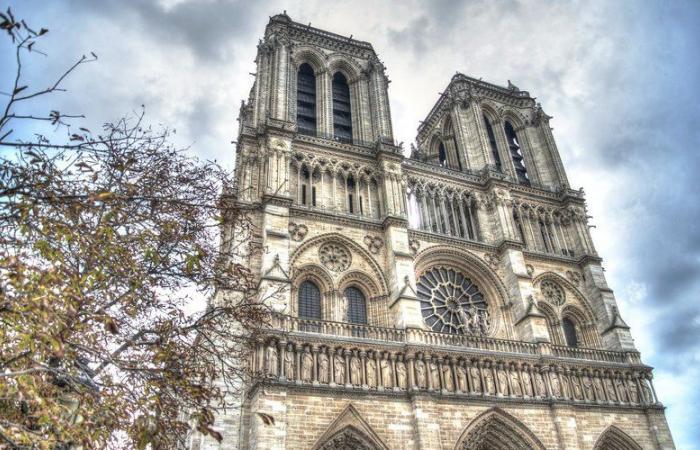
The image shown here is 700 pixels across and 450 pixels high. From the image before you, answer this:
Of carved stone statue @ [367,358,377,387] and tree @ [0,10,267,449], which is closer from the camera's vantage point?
tree @ [0,10,267,449]

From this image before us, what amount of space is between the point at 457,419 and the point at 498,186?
40.8 ft

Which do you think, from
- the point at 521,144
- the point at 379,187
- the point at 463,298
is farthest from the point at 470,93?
Result: the point at 463,298

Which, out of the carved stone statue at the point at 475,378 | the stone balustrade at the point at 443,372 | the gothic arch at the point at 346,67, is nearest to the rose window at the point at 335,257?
the stone balustrade at the point at 443,372

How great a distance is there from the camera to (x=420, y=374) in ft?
57.5

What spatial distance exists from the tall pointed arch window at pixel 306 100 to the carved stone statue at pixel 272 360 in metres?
11.6

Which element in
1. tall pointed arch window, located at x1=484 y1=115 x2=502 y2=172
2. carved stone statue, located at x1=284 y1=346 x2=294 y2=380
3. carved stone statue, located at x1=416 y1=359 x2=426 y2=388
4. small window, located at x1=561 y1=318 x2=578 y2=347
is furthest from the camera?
tall pointed arch window, located at x1=484 y1=115 x2=502 y2=172

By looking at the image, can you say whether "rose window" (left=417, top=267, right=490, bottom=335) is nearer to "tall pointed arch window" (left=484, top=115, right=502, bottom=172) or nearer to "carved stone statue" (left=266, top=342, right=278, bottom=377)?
"carved stone statue" (left=266, top=342, right=278, bottom=377)

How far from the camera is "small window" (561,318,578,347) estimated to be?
2369cm

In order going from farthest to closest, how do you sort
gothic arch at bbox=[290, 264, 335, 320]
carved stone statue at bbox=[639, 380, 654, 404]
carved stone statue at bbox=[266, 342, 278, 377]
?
1. carved stone statue at bbox=[639, 380, 654, 404]
2. gothic arch at bbox=[290, 264, 335, 320]
3. carved stone statue at bbox=[266, 342, 278, 377]

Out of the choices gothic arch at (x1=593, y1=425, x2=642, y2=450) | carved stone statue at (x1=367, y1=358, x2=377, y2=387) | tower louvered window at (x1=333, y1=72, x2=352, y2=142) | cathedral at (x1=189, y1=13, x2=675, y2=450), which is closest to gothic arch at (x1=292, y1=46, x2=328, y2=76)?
cathedral at (x1=189, y1=13, x2=675, y2=450)

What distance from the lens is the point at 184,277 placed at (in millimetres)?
7812

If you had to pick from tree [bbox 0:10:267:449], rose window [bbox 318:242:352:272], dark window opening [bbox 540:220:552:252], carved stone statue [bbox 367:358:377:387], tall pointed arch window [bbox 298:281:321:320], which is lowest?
tree [bbox 0:10:267:449]

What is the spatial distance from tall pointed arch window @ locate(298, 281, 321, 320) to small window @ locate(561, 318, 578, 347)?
1161 cm

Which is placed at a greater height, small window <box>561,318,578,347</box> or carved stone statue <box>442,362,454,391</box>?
small window <box>561,318,578,347</box>
